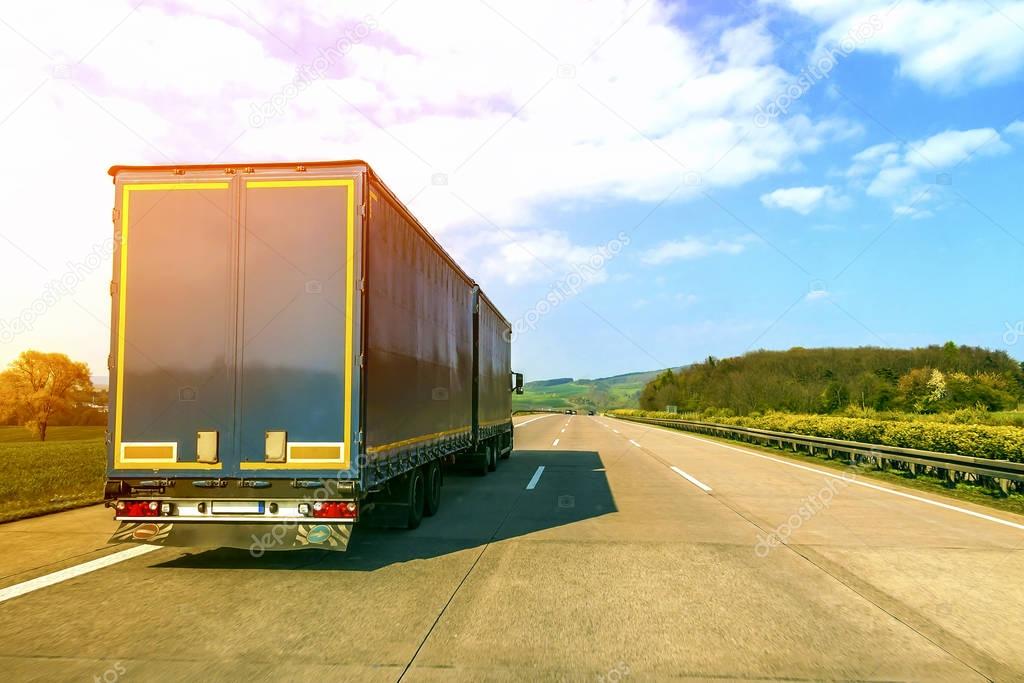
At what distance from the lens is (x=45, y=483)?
13016 millimetres

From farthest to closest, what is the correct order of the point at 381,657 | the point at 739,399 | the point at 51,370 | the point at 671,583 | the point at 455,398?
the point at 739,399 → the point at 51,370 → the point at 455,398 → the point at 671,583 → the point at 381,657

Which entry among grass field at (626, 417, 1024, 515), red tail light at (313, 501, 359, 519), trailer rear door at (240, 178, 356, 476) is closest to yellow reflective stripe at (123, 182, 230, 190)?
trailer rear door at (240, 178, 356, 476)

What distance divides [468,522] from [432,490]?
0.77 meters

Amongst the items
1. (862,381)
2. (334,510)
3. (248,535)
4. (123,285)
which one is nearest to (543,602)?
(334,510)

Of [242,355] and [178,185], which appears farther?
[178,185]

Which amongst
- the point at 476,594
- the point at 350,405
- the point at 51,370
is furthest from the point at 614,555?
the point at 51,370

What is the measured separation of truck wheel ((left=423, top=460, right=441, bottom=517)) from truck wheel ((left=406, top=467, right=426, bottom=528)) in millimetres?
238

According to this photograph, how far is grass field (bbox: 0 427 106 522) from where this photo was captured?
33.8ft

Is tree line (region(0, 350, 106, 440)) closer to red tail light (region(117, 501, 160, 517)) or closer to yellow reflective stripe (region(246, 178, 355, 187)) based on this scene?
red tail light (region(117, 501, 160, 517))

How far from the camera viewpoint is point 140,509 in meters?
6.31

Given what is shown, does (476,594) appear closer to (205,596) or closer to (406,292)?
(205,596)

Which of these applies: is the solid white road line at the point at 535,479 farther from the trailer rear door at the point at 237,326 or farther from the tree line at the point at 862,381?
the tree line at the point at 862,381

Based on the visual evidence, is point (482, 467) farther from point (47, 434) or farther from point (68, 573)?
point (47, 434)

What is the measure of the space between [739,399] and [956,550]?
58.6m
